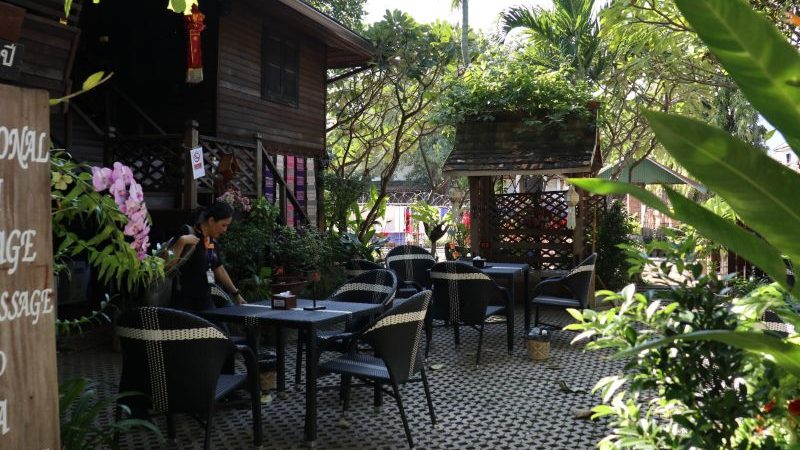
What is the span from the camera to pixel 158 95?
1167cm

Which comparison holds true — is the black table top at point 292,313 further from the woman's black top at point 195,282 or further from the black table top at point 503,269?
the black table top at point 503,269

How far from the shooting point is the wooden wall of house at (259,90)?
11239mm

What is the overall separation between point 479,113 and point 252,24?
4278 mm

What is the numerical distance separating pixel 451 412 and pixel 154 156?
6304mm

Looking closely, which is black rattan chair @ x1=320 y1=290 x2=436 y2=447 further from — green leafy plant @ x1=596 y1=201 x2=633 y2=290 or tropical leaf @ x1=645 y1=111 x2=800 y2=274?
green leafy plant @ x1=596 y1=201 x2=633 y2=290

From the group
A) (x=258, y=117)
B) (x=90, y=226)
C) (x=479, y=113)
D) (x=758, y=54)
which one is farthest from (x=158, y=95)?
(x=758, y=54)

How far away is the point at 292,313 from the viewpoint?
4996 millimetres

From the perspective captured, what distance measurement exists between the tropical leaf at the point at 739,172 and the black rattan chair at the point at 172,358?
331 cm

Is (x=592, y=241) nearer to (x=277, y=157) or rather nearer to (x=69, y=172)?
(x=277, y=157)

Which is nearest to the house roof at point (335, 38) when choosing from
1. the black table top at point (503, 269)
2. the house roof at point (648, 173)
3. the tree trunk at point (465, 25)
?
the tree trunk at point (465, 25)

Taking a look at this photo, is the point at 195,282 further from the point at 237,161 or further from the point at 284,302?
the point at 237,161

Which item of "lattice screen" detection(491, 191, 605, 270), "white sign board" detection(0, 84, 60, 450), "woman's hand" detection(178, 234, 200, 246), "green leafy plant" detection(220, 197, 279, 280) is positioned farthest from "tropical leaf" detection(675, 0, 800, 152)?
"lattice screen" detection(491, 191, 605, 270)

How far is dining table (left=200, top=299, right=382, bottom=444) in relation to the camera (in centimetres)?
454

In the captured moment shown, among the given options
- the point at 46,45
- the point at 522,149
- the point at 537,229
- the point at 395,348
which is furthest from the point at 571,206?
the point at 46,45
